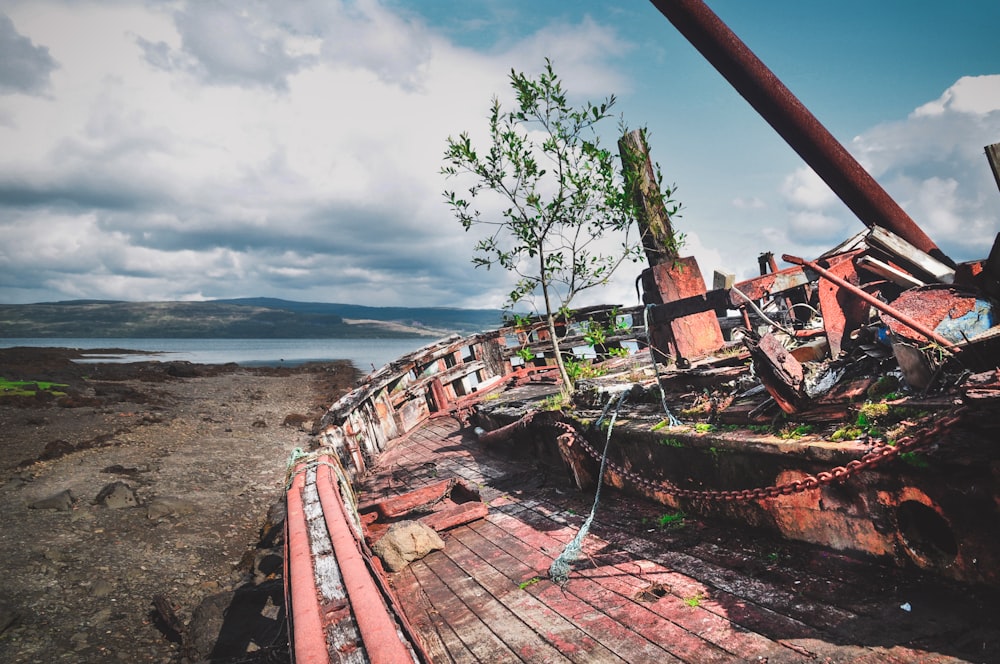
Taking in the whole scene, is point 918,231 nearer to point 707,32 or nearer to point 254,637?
point 707,32

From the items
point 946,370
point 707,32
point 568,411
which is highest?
point 707,32

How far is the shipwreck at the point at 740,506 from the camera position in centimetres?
268

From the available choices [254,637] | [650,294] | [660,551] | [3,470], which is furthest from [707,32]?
[3,470]

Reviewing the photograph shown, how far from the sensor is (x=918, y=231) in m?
5.33

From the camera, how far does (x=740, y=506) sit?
164 inches

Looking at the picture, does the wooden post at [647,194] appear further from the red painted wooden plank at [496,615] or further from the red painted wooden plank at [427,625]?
the red painted wooden plank at [427,625]

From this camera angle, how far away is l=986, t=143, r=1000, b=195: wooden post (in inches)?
143

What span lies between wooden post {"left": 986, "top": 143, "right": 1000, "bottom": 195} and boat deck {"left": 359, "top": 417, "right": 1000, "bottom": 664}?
3045 mm

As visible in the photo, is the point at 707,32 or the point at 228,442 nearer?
the point at 707,32

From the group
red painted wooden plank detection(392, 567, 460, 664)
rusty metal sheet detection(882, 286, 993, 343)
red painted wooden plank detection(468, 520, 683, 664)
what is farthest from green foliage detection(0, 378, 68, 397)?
rusty metal sheet detection(882, 286, 993, 343)

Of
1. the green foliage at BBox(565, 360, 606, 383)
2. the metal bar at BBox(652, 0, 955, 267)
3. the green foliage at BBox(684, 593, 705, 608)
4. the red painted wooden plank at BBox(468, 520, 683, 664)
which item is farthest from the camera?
the green foliage at BBox(565, 360, 606, 383)

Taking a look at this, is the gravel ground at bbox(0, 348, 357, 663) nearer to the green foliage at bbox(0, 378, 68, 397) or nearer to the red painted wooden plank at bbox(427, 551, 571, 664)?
the red painted wooden plank at bbox(427, 551, 571, 664)

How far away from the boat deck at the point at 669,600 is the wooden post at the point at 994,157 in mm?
3045

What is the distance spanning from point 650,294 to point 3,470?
14.2 meters
